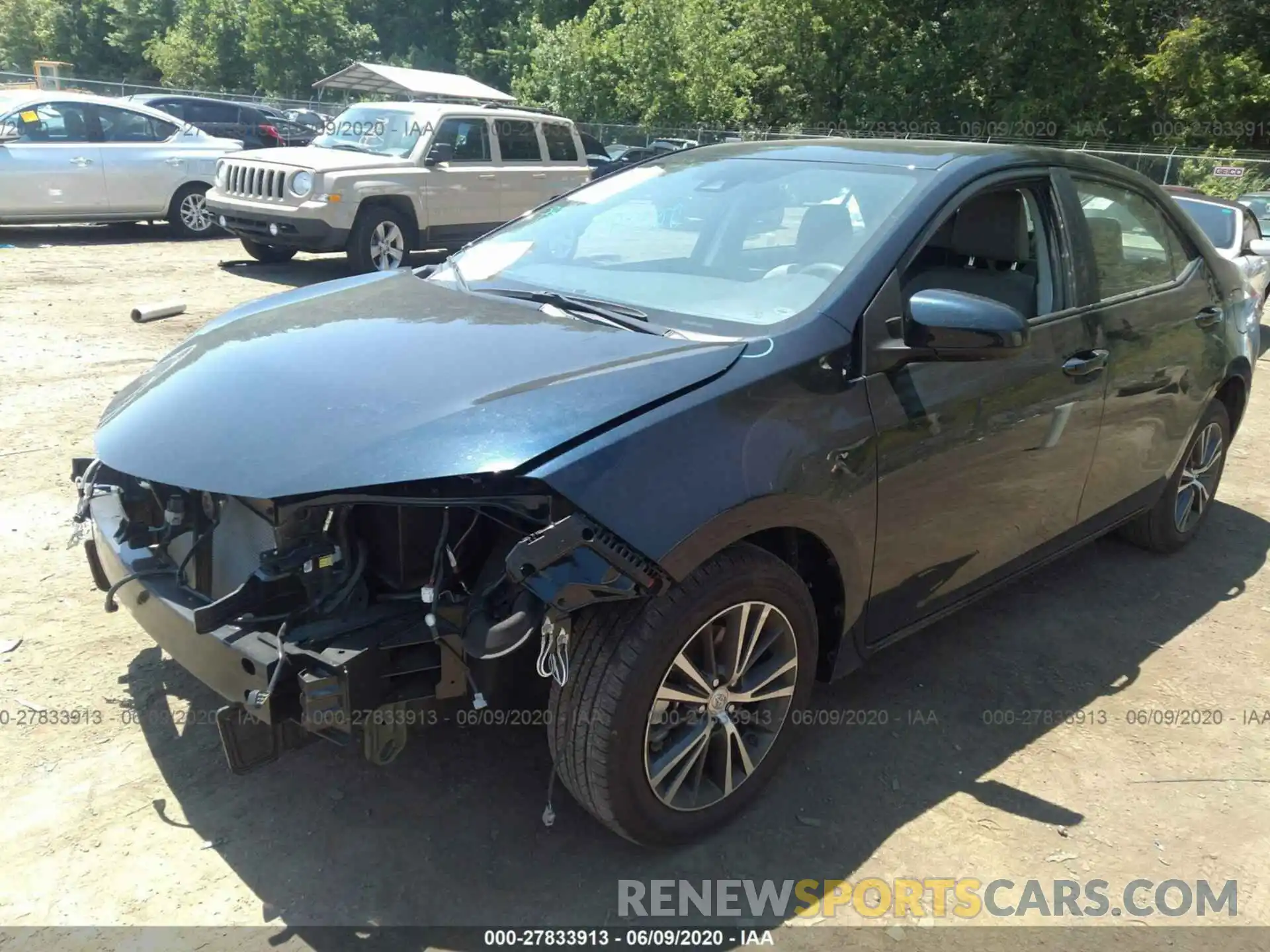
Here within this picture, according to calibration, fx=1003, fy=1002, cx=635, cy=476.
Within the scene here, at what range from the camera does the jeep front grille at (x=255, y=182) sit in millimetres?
10398

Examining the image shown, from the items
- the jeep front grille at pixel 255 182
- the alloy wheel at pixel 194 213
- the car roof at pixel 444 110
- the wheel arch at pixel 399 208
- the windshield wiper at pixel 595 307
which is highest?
the car roof at pixel 444 110

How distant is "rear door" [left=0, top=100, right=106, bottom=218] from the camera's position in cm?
Result: 1138

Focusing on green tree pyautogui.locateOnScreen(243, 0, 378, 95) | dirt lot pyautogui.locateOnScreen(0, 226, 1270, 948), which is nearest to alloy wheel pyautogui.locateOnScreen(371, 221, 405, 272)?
dirt lot pyautogui.locateOnScreen(0, 226, 1270, 948)

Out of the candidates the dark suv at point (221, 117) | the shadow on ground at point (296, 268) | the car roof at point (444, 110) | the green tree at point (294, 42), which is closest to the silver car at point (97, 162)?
the shadow on ground at point (296, 268)

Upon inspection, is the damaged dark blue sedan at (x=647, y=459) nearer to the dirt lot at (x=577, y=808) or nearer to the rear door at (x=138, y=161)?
the dirt lot at (x=577, y=808)

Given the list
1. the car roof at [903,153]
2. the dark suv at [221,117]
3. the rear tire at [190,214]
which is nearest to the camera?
the car roof at [903,153]

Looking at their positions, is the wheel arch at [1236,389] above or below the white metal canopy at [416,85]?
below

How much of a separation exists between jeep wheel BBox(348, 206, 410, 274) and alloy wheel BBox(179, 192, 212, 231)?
12.2ft

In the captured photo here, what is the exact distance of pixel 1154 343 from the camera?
3.98 meters

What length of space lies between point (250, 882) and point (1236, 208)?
1011 cm

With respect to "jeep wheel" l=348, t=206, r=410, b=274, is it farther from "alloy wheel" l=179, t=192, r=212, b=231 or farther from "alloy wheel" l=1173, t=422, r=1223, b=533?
"alloy wheel" l=1173, t=422, r=1223, b=533

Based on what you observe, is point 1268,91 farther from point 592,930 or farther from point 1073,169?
point 592,930

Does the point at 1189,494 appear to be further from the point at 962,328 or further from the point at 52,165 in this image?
the point at 52,165

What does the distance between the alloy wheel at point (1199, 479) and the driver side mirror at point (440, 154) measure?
28.4 ft
